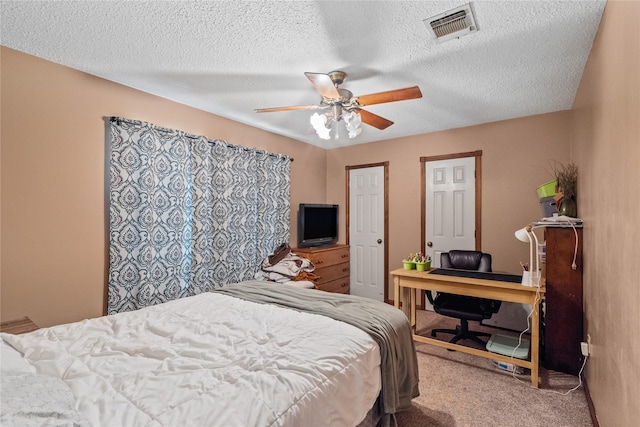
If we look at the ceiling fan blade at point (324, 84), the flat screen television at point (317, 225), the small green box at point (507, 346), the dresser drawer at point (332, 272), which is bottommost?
the small green box at point (507, 346)

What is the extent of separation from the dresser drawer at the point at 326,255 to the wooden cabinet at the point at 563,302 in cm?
255

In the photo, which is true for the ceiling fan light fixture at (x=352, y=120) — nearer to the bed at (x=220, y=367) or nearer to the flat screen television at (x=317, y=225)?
the bed at (x=220, y=367)

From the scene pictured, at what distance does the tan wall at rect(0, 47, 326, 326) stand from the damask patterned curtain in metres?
0.14

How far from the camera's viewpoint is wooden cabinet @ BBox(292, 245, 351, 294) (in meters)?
4.11

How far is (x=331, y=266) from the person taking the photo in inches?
175

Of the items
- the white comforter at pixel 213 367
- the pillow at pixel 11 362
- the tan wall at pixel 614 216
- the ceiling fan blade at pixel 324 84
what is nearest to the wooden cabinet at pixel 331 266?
the white comforter at pixel 213 367

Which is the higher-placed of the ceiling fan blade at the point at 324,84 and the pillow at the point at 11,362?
the ceiling fan blade at the point at 324,84

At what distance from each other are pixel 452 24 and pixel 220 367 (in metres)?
2.26

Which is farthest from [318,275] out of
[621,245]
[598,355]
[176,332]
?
[621,245]

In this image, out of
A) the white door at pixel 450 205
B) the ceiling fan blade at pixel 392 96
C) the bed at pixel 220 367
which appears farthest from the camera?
the white door at pixel 450 205

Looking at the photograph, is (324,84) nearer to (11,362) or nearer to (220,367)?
(220,367)

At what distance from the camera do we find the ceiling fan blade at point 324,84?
6.48 ft

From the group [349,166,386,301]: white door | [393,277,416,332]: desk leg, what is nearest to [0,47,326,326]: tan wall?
[393,277,416,332]: desk leg

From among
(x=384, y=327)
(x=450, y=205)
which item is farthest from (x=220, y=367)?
(x=450, y=205)
